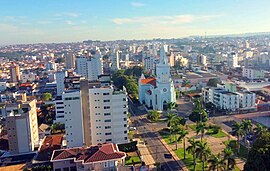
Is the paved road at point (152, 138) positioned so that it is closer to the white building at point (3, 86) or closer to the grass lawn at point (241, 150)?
the grass lawn at point (241, 150)

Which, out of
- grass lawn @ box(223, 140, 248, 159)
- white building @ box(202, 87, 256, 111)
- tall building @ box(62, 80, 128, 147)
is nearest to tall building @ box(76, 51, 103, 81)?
white building @ box(202, 87, 256, 111)

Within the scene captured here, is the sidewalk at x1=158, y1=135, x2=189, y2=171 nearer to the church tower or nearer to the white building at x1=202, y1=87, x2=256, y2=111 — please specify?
the church tower

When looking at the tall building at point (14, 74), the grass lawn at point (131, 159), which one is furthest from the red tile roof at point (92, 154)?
the tall building at point (14, 74)

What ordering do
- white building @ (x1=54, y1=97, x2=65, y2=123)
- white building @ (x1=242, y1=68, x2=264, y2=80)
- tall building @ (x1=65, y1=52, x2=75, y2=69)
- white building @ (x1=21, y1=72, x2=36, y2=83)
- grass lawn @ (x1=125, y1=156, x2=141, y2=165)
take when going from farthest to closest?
tall building @ (x1=65, y1=52, x2=75, y2=69) < white building @ (x1=21, y1=72, x2=36, y2=83) < white building @ (x1=242, y1=68, x2=264, y2=80) < white building @ (x1=54, y1=97, x2=65, y2=123) < grass lawn @ (x1=125, y1=156, x2=141, y2=165)

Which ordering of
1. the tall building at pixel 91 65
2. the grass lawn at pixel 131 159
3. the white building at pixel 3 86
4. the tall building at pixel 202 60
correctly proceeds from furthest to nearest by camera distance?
the tall building at pixel 202 60
the tall building at pixel 91 65
the white building at pixel 3 86
the grass lawn at pixel 131 159

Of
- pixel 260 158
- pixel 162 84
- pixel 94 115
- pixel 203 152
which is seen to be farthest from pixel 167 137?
pixel 260 158

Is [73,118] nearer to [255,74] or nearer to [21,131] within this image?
[21,131]

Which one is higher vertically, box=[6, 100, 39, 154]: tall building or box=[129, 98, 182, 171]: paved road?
box=[6, 100, 39, 154]: tall building
